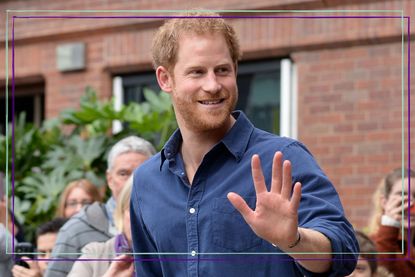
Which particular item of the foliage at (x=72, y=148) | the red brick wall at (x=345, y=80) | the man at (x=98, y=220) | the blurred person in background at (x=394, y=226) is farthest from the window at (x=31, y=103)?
the blurred person in background at (x=394, y=226)

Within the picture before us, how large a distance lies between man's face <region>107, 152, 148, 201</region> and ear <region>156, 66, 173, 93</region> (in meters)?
2.28

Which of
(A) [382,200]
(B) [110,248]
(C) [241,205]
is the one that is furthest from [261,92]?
(C) [241,205]

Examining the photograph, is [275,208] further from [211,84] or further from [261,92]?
[261,92]

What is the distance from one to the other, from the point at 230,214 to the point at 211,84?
0.36 metres

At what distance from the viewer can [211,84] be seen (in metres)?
2.95

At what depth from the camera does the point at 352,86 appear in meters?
7.39

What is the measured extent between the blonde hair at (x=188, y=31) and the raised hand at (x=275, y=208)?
1.74ft

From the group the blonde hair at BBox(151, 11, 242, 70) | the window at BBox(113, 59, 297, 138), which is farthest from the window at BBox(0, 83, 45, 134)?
the blonde hair at BBox(151, 11, 242, 70)

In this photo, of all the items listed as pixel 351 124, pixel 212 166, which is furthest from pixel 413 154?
pixel 212 166

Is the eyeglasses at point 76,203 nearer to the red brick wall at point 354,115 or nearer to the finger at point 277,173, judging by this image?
the red brick wall at point 354,115

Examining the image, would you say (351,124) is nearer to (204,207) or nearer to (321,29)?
(321,29)

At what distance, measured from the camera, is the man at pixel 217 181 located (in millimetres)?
2865

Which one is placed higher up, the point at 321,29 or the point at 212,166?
the point at 321,29

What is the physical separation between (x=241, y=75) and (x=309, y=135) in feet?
2.55
